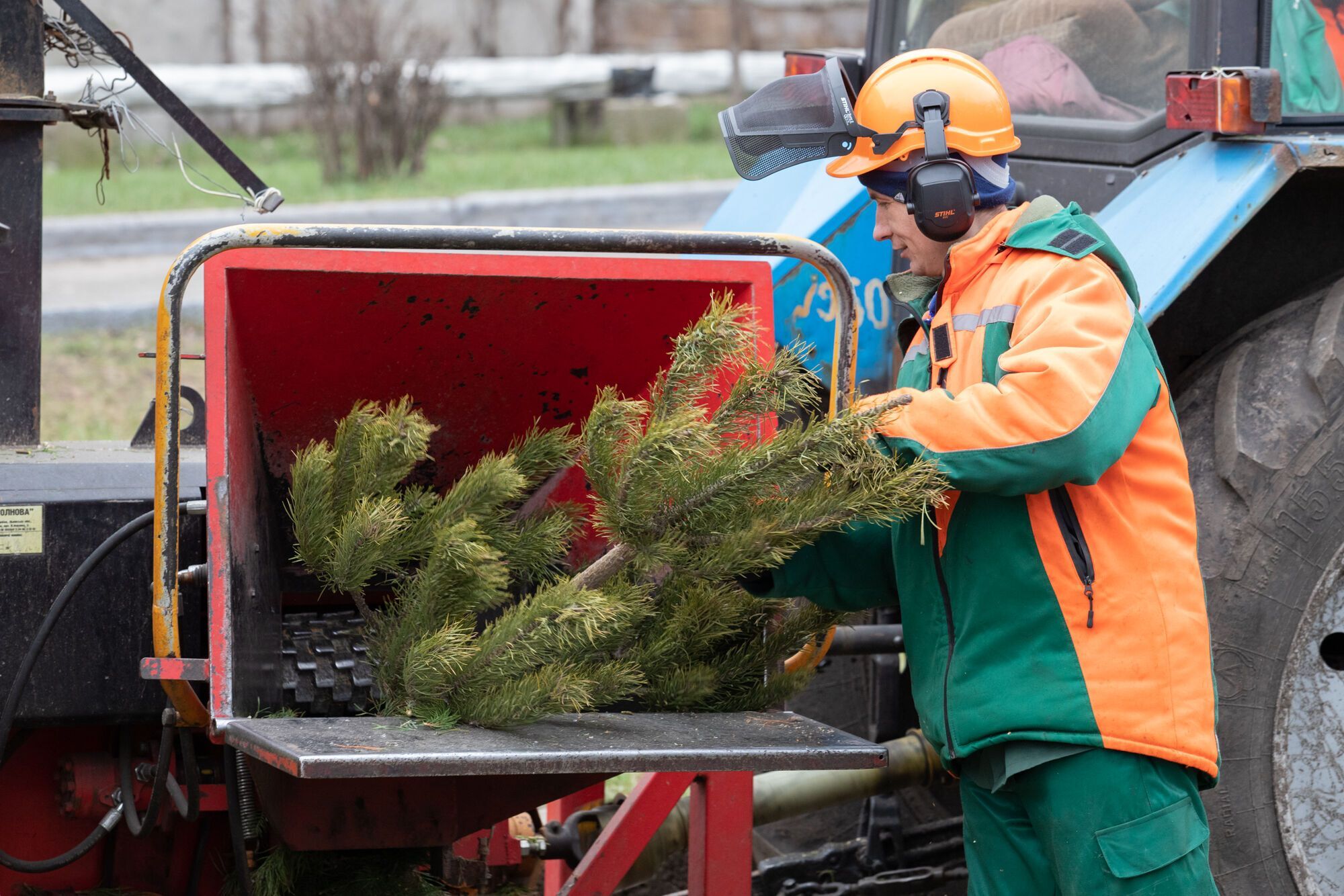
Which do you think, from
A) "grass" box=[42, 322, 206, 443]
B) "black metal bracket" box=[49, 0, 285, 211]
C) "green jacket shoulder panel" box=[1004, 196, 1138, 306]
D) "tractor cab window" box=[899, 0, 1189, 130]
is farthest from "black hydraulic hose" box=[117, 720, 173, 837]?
"grass" box=[42, 322, 206, 443]

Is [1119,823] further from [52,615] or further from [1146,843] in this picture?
[52,615]

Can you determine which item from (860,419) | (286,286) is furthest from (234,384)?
(860,419)

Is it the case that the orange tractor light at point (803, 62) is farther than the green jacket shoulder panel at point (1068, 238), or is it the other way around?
the orange tractor light at point (803, 62)

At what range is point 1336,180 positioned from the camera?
263 cm

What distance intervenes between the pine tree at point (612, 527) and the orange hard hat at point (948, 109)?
1.08ft

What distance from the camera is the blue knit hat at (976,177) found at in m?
2.18

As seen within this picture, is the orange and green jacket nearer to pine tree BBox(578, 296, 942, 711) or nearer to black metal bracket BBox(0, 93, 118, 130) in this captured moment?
pine tree BBox(578, 296, 942, 711)

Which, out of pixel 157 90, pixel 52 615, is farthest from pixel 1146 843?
pixel 157 90

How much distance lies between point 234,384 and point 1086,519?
124cm

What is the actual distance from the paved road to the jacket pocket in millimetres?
6891

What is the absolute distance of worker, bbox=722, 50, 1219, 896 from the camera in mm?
1938

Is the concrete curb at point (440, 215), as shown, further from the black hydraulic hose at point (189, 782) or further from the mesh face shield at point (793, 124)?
the mesh face shield at point (793, 124)

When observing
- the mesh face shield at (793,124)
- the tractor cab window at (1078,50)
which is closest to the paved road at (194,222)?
the tractor cab window at (1078,50)

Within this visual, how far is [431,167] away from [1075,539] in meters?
11.4
